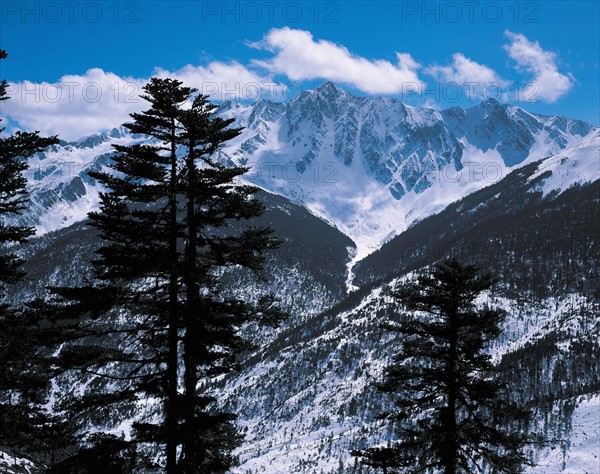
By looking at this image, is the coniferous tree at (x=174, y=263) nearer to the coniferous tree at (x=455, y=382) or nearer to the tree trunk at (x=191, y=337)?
the tree trunk at (x=191, y=337)

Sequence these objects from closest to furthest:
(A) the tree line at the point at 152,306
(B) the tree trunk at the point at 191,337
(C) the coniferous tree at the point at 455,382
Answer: (A) the tree line at the point at 152,306, (B) the tree trunk at the point at 191,337, (C) the coniferous tree at the point at 455,382

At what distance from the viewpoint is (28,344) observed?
1694cm

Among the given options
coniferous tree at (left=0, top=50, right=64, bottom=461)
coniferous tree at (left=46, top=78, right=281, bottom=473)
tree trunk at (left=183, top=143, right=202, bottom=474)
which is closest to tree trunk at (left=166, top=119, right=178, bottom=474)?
coniferous tree at (left=46, top=78, right=281, bottom=473)

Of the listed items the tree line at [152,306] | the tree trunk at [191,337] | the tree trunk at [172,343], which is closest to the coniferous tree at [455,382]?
the tree line at [152,306]

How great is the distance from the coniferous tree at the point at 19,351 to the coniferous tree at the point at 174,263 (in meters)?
1.66

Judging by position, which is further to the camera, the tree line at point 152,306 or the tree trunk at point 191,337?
the tree trunk at point 191,337

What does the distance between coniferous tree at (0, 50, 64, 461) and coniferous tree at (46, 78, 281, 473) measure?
5.43 feet

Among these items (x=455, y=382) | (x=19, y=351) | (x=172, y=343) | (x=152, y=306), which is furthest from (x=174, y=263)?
(x=455, y=382)

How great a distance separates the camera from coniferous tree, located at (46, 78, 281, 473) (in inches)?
642

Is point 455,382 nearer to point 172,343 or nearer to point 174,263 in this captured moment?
point 172,343

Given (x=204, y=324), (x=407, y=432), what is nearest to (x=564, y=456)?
(x=407, y=432)

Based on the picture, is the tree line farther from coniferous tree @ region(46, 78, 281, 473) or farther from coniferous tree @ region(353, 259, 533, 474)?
coniferous tree @ region(353, 259, 533, 474)

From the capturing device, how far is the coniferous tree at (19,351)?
16.5 m

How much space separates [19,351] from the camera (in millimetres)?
17484
